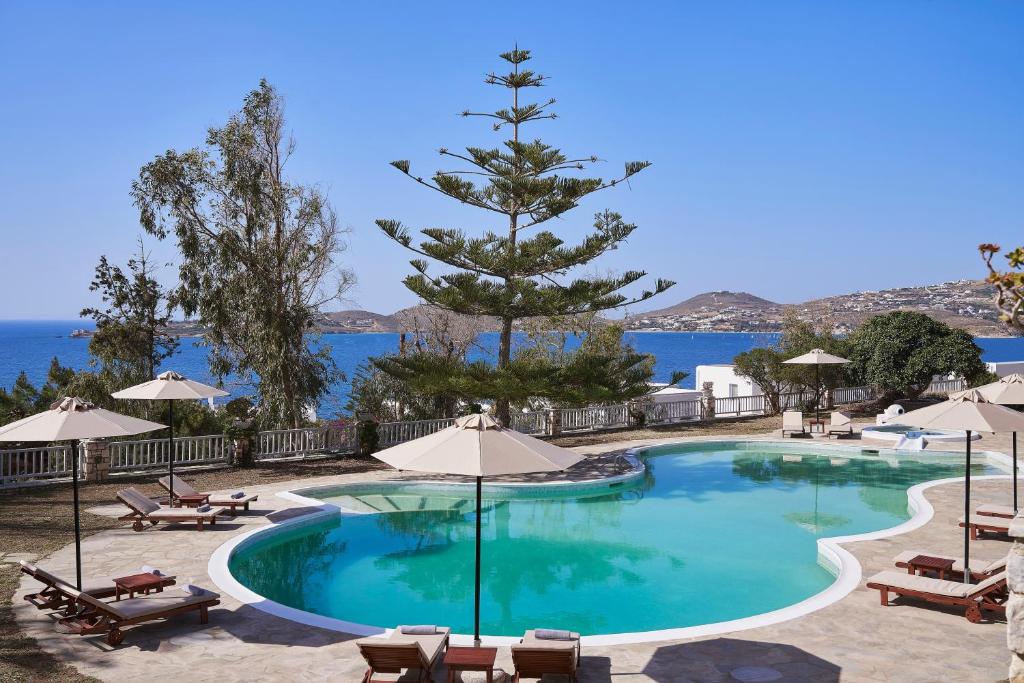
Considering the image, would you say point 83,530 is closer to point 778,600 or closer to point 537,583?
point 537,583

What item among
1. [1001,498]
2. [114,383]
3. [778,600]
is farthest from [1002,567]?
[114,383]

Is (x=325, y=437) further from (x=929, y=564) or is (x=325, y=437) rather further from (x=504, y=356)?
(x=929, y=564)

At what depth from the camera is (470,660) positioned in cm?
588

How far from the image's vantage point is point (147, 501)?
11414mm

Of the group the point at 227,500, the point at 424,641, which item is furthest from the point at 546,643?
the point at 227,500

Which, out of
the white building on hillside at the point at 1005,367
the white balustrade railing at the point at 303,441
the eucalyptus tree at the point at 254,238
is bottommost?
the white balustrade railing at the point at 303,441

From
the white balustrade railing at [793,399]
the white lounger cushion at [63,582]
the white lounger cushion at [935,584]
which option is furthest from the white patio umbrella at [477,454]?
the white balustrade railing at [793,399]

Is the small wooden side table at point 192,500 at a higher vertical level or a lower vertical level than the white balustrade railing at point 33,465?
lower

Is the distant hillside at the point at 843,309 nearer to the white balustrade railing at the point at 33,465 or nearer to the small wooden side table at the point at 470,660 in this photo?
the small wooden side table at the point at 470,660

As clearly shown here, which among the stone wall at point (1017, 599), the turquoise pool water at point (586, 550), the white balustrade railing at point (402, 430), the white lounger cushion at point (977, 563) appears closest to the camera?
the stone wall at point (1017, 599)

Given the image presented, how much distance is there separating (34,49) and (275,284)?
755cm

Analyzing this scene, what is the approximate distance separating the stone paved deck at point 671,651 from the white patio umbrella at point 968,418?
1377 millimetres

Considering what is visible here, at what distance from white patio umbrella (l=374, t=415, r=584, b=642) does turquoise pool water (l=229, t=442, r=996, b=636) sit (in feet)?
9.53

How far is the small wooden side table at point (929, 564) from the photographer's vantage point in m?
8.43
